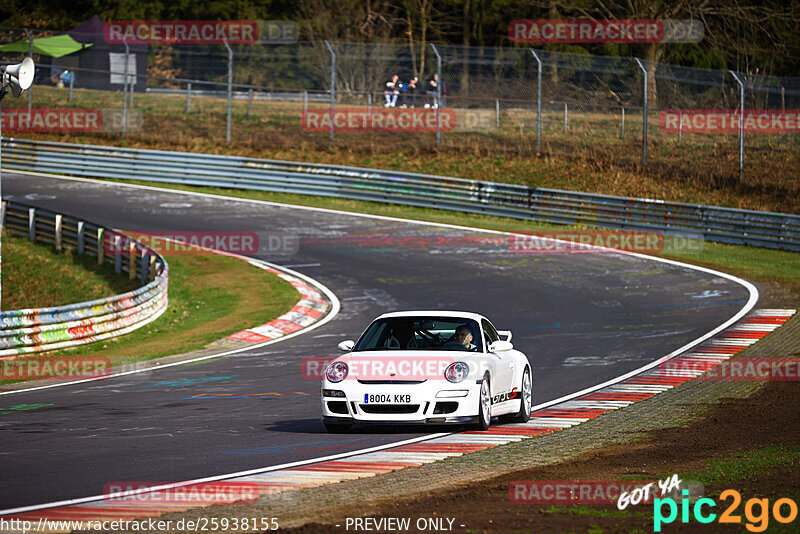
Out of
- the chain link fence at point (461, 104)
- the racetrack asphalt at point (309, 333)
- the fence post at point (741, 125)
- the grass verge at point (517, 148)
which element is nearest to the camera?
the racetrack asphalt at point (309, 333)

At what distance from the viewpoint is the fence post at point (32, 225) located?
2914cm

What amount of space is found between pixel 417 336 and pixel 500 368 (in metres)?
1.00

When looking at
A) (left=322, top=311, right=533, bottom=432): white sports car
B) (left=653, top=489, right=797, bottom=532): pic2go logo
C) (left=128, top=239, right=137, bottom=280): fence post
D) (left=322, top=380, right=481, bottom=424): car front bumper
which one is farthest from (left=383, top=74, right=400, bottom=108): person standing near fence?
(left=653, top=489, right=797, bottom=532): pic2go logo

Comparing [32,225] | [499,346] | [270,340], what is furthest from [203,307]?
[499,346]

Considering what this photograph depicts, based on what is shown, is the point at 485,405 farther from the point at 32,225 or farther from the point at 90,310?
the point at 32,225

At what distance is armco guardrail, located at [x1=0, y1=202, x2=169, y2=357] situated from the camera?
17.0 meters

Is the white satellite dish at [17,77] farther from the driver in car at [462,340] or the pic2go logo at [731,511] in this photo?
the pic2go logo at [731,511]

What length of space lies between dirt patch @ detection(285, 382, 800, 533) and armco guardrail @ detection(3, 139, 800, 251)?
1641 cm

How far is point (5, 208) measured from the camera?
30.4 meters

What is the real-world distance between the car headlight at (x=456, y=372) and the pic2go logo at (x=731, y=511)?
338 cm

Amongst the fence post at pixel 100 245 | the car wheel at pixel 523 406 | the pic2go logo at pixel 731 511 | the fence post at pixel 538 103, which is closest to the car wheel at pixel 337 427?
the car wheel at pixel 523 406

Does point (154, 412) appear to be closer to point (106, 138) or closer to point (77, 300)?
point (77, 300)

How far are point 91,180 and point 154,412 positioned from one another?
2746 cm

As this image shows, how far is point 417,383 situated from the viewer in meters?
9.99
